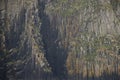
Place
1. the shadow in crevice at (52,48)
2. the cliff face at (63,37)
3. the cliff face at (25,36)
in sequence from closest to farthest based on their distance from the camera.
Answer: the cliff face at (25,36), the cliff face at (63,37), the shadow in crevice at (52,48)

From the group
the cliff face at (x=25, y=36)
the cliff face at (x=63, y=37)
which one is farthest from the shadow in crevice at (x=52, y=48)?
the cliff face at (x=25, y=36)

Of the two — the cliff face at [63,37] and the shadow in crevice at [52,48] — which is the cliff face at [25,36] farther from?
the shadow in crevice at [52,48]

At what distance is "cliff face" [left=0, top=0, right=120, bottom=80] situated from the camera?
173 feet

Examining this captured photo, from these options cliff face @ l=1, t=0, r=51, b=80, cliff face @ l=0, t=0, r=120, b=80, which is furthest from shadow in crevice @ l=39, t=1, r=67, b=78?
cliff face @ l=1, t=0, r=51, b=80

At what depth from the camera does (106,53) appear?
54.3m

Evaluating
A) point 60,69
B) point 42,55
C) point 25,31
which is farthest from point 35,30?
point 60,69

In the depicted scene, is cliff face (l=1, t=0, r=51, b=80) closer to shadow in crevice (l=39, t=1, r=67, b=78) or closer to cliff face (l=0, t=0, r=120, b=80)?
cliff face (l=0, t=0, r=120, b=80)

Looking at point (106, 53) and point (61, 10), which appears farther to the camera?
point (61, 10)

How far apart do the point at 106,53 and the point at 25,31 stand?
16.0 meters

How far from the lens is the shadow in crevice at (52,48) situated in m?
54.1

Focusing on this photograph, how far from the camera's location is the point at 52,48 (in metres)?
55.8

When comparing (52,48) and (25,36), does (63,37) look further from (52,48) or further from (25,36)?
(25,36)

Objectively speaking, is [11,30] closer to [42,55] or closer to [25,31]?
[25,31]

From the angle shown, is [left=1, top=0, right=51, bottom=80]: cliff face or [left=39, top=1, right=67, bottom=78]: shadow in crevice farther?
[left=39, top=1, right=67, bottom=78]: shadow in crevice
